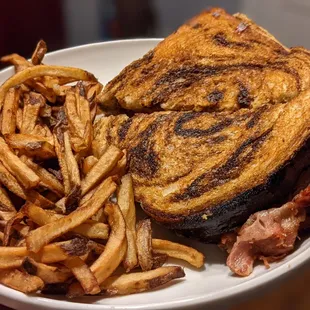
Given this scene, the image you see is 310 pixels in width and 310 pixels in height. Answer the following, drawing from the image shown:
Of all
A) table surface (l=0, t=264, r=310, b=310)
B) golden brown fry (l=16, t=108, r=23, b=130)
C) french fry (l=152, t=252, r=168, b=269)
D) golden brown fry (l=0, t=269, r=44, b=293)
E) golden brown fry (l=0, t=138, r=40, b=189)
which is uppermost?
golden brown fry (l=16, t=108, r=23, b=130)

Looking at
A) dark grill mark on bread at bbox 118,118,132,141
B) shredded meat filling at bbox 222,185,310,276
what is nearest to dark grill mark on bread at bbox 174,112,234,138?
dark grill mark on bread at bbox 118,118,132,141

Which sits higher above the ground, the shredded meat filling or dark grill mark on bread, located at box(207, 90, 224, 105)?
dark grill mark on bread, located at box(207, 90, 224, 105)

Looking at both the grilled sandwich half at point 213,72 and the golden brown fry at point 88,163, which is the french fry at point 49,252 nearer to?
the golden brown fry at point 88,163

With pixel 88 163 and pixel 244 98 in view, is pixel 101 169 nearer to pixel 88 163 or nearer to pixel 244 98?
pixel 88 163

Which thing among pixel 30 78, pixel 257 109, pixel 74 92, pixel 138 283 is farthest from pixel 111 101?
pixel 138 283

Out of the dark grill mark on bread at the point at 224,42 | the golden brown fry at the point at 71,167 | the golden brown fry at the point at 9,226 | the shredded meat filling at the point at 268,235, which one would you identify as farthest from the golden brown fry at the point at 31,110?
the shredded meat filling at the point at 268,235

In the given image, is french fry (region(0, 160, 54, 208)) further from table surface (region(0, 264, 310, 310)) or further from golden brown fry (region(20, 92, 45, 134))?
table surface (region(0, 264, 310, 310))
